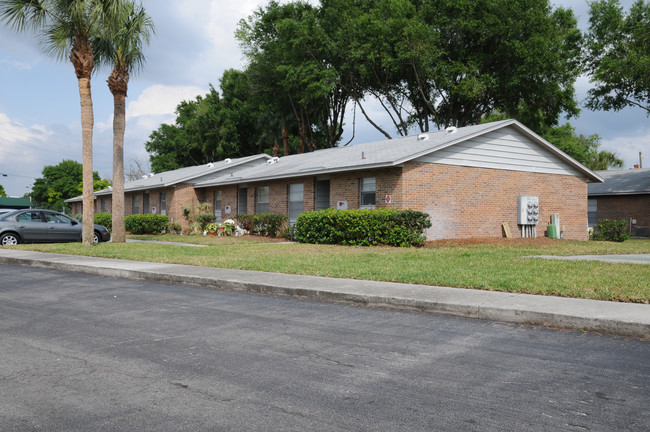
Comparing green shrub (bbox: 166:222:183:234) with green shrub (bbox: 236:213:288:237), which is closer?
green shrub (bbox: 236:213:288:237)

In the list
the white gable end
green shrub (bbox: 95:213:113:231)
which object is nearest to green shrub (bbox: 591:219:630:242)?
the white gable end

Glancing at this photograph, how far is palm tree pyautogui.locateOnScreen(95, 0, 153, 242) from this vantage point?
21.1 metres

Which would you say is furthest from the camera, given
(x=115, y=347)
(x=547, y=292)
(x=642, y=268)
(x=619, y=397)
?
(x=642, y=268)

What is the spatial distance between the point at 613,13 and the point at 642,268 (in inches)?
1006

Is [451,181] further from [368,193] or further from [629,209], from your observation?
[629,209]

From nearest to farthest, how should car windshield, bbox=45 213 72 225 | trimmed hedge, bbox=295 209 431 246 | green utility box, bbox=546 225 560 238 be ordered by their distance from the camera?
trimmed hedge, bbox=295 209 431 246
car windshield, bbox=45 213 72 225
green utility box, bbox=546 225 560 238

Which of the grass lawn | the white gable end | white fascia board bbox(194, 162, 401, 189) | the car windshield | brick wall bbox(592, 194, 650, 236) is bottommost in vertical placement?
the grass lawn

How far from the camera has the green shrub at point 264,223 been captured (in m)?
24.7

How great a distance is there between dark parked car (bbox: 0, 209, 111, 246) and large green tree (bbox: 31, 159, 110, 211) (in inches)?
3510

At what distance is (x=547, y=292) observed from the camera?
27.1 ft

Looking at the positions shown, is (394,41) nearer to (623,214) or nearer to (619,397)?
(623,214)

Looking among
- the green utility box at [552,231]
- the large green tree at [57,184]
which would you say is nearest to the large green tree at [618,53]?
the green utility box at [552,231]

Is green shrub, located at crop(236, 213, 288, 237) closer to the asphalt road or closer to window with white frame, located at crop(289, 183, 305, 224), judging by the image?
window with white frame, located at crop(289, 183, 305, 224)

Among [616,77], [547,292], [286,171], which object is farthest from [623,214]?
[547,292]
